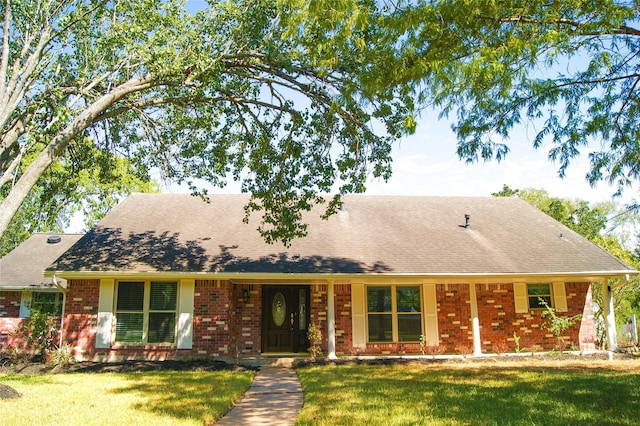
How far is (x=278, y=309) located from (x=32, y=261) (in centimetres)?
996

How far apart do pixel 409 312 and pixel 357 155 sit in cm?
647

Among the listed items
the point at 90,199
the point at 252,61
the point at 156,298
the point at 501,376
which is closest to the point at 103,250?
the point at 156,298

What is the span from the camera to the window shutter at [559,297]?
49.8 feet

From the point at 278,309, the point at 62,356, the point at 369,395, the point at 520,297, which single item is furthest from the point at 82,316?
the point at 520,297

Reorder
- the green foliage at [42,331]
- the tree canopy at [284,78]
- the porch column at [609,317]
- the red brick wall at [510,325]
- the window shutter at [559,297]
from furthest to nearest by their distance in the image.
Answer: the window shutter at [559,297]
the red brick wall at [510,325]
the porch column at [609,317]
the green foliage at [42,331]
the tree canopy at [284,78]

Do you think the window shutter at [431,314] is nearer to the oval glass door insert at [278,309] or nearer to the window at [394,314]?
the window at [394,314]

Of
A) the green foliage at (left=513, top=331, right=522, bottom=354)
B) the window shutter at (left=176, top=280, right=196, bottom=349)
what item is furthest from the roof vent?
the green foliage at (left=513, top=331, right=522, bottom=354)

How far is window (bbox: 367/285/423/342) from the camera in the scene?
14.8 metres

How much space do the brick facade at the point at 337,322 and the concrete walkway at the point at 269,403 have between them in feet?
9.56

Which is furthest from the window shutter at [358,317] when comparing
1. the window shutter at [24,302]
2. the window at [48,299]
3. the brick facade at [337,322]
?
the window shutter at [24,302]

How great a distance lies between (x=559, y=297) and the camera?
1521 centimetres

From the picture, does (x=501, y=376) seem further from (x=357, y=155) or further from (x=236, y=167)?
(x=236, y=167)

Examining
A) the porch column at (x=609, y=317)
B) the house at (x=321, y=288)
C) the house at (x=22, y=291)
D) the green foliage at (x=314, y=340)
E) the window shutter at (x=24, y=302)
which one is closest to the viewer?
the house at (x=321, y=288)

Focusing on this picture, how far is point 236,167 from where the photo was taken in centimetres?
1191
